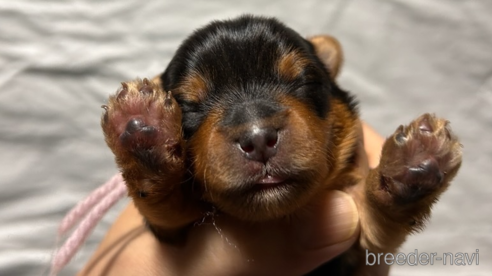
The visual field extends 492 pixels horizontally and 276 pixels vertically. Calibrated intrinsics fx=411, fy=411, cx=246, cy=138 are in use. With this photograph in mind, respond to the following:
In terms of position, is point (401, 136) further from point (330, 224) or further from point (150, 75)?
point (150, 75)

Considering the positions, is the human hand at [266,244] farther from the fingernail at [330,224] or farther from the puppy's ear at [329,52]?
the puppy's ear at [329,52]

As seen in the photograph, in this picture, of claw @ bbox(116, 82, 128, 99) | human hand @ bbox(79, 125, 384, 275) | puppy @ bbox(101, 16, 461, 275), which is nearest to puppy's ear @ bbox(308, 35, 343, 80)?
puppy @ bbox(101, 16, 461, 275)

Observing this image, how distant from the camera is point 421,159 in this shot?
1.21 metres

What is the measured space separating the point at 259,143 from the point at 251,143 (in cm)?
2

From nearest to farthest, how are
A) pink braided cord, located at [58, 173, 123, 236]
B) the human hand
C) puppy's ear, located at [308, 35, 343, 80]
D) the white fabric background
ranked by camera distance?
1. the human hand
2. pink braided cord, located at [58, 173, 123, 236]
3. puppy's ear, located at [308, 35, 343, 80]
4. the white fabric background

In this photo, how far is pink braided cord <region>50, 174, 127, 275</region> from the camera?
1839 mm

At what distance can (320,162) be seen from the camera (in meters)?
1.37

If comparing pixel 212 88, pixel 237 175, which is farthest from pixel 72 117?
pixel 237 175

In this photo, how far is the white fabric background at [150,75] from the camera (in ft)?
8.21

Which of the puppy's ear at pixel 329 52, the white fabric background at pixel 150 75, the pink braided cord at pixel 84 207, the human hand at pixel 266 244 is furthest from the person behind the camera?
the white fabric background at pixel 150 75

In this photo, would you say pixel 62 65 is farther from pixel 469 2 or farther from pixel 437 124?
pixel 469 2

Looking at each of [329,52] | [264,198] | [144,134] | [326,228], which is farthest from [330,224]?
[329,52]

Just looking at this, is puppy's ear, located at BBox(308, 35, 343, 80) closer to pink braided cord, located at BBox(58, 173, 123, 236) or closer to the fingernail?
the fingernail

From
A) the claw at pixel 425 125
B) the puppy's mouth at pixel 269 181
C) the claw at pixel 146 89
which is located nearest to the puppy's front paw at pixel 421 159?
the claw at pixel 425 125
